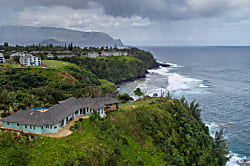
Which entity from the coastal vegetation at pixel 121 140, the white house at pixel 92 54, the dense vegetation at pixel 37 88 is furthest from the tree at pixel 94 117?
the white house at pixel 92 54

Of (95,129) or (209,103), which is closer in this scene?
(95,129)

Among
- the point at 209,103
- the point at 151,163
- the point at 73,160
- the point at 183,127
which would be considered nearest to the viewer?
the point at 73,160

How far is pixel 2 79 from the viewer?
72.6 meters

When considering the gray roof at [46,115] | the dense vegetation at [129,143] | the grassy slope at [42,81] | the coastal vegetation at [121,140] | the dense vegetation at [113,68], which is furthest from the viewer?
the dense vegetation at [113,68]

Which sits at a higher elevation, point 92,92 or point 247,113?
point 92,92

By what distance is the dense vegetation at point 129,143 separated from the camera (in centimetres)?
3034

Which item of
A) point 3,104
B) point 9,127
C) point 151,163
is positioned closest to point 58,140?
point 9,127

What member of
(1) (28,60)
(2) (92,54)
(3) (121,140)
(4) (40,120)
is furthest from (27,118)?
(2) (92,54)

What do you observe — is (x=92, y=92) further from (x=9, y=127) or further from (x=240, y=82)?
(x=240, y=82)

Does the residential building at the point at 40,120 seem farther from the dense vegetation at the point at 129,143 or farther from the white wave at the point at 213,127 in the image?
the white wave at the point at 213,127

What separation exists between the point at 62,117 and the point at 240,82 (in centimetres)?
10580

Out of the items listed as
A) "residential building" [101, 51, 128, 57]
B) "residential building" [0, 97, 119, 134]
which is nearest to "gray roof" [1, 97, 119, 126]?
"residential building" [0, 97, 119, 134]

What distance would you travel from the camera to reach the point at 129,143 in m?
38.8

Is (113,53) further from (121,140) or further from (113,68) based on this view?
(121,140)
